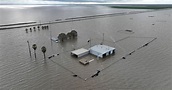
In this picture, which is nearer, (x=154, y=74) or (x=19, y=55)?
(x=154, y=74)

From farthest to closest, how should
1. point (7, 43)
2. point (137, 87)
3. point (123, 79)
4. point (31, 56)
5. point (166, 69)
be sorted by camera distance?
point (7, 43), point (31, 56), point (166, 69), point (123, 79), point (137, 87)

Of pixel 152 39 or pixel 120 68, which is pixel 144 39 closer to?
pixel 152 39

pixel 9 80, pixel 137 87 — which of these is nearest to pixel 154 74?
pixel 137 87

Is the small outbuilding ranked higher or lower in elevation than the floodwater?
higher

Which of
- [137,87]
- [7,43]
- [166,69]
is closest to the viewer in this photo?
[137,87]

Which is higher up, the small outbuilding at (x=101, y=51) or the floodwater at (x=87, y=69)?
the small outbuilding at (x=101, y=51)

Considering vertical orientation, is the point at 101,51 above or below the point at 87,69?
above

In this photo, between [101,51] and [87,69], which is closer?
[87,69]

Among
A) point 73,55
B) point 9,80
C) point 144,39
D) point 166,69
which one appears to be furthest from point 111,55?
point 9,80

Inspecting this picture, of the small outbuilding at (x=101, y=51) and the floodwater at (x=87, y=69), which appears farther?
the small outbuilding at (x=101, y=51)

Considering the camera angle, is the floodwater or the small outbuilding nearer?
the floodwater
